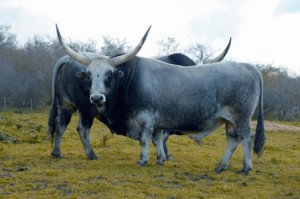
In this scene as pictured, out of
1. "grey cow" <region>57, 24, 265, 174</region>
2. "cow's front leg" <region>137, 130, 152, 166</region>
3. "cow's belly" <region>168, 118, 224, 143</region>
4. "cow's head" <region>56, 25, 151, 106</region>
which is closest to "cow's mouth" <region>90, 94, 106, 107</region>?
"cow's head" <region>56, 25, 151, 106</region>

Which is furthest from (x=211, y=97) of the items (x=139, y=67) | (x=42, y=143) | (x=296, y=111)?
(x=296, y=111)

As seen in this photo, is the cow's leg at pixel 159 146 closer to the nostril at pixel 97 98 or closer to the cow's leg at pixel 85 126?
the cow's leg at pixel 85 126

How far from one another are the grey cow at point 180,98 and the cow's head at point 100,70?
2cm

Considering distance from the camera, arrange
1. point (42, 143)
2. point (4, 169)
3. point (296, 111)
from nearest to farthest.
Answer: point (4, 169)
point (42, 143)
point (296, 111)

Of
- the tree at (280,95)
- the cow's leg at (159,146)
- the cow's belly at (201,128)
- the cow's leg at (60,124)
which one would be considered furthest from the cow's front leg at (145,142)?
the tree at (280,95)

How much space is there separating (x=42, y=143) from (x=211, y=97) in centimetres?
718

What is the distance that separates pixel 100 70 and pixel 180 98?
177cm

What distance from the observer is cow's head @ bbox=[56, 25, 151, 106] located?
827 cm

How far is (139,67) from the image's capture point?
9273 millimetres

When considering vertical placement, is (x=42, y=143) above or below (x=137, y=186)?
below

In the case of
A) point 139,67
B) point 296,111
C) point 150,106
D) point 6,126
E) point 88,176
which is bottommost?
point 296,111

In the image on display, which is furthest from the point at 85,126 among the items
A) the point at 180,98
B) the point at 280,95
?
the point at 280,95

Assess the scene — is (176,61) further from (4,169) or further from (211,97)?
(4,169)

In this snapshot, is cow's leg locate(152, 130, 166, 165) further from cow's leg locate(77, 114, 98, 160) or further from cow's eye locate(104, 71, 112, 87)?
cow's eye locate(104, 71, 112, 87)
